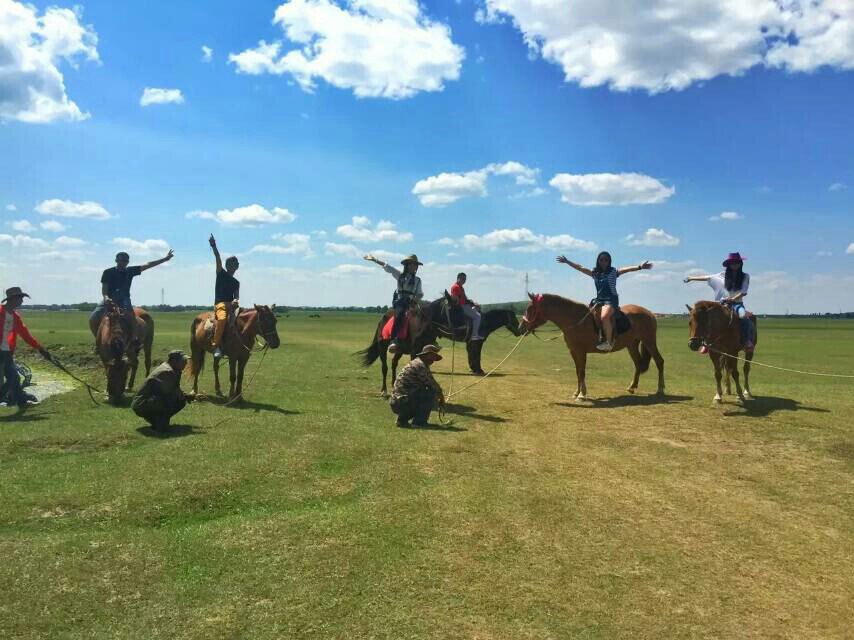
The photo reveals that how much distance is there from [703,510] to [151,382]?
27.9 ft

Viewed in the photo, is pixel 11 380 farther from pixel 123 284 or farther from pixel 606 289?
pixel 606 289

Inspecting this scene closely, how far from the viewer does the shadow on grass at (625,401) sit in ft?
42.6

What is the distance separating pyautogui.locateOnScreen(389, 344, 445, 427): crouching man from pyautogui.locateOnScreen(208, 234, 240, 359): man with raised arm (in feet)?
15.6

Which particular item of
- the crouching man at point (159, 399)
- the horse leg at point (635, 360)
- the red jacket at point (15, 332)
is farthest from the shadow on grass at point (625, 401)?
the red jacket at point (15, 332)

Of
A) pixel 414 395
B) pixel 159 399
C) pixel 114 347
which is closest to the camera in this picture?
pixel 159 399

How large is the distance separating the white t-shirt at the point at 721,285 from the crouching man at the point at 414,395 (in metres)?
6.92

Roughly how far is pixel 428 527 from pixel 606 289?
9030mm

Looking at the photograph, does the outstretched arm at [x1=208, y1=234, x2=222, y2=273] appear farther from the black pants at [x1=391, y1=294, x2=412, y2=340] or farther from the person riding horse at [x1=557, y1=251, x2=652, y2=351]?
the person riding horse at [x1=557, y1=251, x2=652, y2=351]

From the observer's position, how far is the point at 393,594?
15.7 ft

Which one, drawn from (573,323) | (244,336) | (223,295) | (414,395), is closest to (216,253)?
(223,295)

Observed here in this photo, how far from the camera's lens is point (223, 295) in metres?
13.4

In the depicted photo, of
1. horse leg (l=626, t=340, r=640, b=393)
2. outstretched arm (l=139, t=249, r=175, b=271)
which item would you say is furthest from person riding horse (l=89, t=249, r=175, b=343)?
horse leg (l=626, t=340, r=640, b=393)

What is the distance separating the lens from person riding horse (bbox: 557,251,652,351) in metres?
13.5

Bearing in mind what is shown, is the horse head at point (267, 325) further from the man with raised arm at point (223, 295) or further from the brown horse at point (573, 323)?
the brown horse at point (573, 323)
